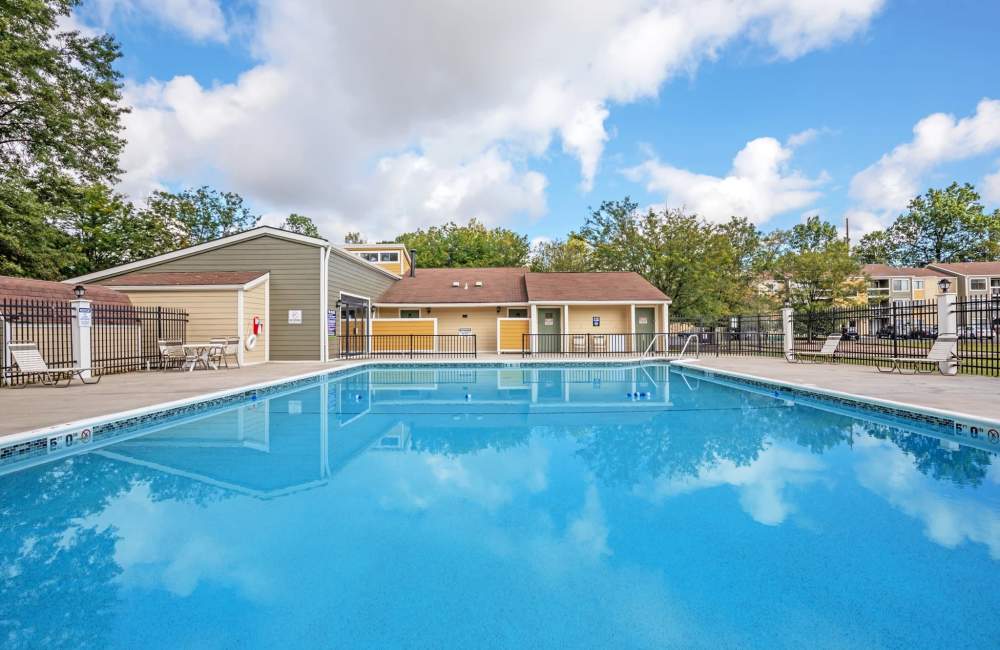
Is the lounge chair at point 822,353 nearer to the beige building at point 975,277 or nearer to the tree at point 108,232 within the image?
the tree at point 108,232

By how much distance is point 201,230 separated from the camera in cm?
3672

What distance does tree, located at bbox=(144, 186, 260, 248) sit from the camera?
105ft

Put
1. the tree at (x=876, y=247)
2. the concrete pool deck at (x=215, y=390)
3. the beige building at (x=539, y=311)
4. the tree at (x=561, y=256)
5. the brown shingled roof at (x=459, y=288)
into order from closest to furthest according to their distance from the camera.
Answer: the concrete pool deck at (x=215, y=390), the beige building at (x=539, y=311), the brown shingled roof at (x=459, y=288), the tree at (x=561, y=256), the tree at (x=876, y=247)

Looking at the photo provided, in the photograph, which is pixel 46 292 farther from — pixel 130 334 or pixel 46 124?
pixel 46 124

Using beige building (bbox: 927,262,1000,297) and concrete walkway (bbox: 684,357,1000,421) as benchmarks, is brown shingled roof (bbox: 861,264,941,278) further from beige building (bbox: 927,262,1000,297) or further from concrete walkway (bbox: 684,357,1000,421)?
concrete walkway (bbox: 684,357,1000,421)

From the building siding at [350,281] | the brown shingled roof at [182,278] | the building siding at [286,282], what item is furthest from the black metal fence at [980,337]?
the brown shingled roof at [182,278]

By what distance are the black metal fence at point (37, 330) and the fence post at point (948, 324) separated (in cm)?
2107

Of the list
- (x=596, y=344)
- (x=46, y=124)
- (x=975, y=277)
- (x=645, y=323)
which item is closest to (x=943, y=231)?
(x=975, y=277)

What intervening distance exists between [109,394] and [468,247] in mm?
34066

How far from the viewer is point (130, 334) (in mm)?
13188

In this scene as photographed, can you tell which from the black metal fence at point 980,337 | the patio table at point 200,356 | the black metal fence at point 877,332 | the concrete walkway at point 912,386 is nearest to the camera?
the concrete walkway at point 912,386

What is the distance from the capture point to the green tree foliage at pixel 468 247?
4088cm

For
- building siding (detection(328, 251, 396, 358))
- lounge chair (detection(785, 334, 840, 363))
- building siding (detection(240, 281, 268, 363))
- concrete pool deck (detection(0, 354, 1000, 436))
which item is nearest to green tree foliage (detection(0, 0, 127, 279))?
building siding (detection(240, 281, 268, 363))

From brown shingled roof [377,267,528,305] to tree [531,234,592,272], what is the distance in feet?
33.6
